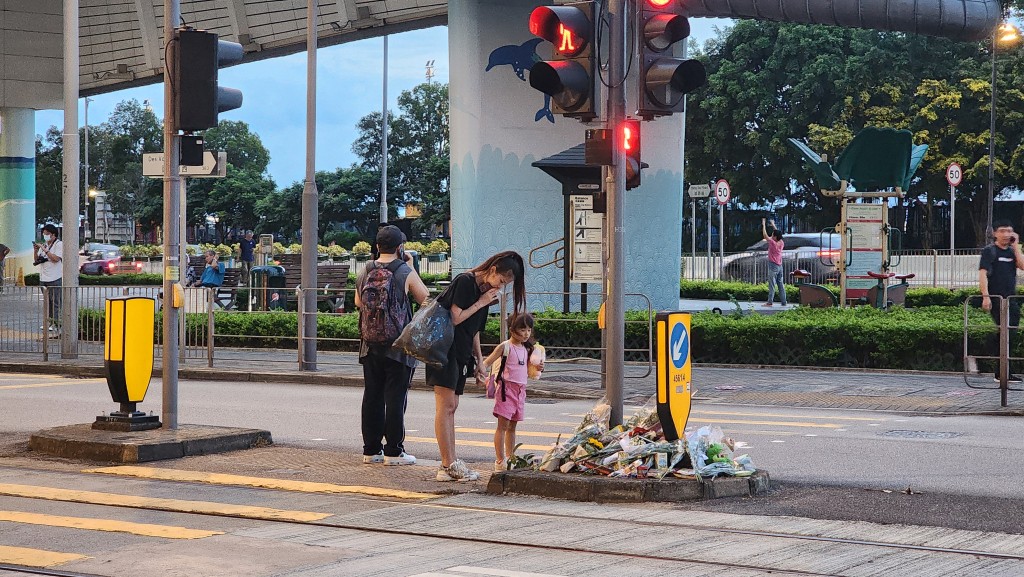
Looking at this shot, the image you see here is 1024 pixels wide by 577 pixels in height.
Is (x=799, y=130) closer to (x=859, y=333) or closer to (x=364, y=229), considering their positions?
(x=364, y=229)

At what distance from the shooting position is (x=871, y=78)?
5166 cm

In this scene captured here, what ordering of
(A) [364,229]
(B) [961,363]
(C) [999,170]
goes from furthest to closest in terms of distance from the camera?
(A) [364,229], (C) [999,170], (B) [961,363]

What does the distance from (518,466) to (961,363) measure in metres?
10.2

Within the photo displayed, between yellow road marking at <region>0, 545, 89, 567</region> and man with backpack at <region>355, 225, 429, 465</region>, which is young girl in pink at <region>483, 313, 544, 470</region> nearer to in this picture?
man with backpack at <region>355, 225, 429, 465</region>

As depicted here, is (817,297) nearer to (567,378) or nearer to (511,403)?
(567,378)

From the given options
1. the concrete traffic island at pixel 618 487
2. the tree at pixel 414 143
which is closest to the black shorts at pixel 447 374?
the concrete traffic island at pixel 618 487

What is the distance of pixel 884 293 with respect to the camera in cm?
2320


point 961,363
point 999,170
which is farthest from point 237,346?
point 999,170

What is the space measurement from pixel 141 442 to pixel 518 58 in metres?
15.3

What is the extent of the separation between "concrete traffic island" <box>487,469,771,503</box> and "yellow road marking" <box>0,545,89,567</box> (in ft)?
9.68

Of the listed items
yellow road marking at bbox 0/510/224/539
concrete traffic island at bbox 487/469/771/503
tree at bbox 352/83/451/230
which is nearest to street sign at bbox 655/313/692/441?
concrete traffic island at bbox 487/469/771/503

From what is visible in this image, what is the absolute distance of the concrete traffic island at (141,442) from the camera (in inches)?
405

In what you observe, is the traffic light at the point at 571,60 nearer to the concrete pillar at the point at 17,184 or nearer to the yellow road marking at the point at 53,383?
the yellow road marking at the point at 53,383

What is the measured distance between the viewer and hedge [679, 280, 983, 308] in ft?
89.7
